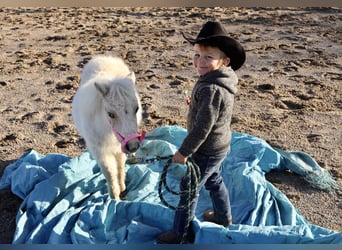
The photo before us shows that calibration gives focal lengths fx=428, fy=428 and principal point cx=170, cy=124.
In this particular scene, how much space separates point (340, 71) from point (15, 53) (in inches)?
221

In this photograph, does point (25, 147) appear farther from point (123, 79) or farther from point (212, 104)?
point (212, 104)

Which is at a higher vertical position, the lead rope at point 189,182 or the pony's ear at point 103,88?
the pony's ear at point 103,88

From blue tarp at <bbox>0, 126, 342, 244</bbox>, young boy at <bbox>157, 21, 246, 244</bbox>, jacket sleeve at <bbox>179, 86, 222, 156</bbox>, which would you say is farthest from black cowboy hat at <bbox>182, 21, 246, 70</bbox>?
blue tarp at <bbox>0, 126, 342, 244</bbox>

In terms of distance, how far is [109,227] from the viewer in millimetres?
3338

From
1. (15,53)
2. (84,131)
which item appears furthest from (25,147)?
(15,53)

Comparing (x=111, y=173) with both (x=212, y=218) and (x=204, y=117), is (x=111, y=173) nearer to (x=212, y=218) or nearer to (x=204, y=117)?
(x=212, y=218)

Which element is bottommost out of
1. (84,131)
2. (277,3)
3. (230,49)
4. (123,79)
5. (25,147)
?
(25,147)

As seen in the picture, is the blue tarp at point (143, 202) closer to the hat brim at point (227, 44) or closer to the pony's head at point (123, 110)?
the pony's head at point (123, 110)

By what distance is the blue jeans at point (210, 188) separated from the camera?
9.75ft

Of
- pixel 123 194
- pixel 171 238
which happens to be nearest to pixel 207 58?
pixel 171 238

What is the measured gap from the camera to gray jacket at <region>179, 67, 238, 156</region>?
2.65m

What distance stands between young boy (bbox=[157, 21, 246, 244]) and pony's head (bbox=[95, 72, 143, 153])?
13.2 inches

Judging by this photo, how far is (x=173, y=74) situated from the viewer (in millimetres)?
6734

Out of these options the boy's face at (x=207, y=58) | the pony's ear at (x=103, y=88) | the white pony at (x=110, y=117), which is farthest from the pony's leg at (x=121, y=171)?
the boy's face at (x=207, y=58)
